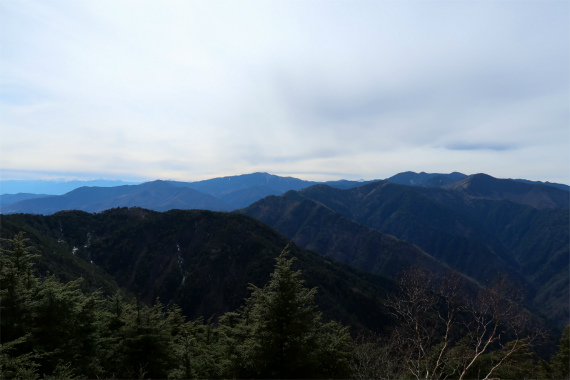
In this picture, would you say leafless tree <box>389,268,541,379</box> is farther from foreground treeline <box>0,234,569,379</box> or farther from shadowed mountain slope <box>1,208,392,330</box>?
shadowed mountain slope <box>1,208,392,330</box>

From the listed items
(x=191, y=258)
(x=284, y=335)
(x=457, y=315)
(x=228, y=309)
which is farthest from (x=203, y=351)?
(x=191, y=258)

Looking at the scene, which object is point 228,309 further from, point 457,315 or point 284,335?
point 457,315

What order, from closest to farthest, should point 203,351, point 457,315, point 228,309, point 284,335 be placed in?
1. point 457,315
2. point 284,335
3. point 203,351
4. point 228,309

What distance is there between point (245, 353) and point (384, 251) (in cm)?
20215

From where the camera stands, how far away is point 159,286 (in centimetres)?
8738

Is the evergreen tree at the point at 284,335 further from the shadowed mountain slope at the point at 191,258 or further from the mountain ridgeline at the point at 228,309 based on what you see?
the shadowed mountain slope at the point at 191,258

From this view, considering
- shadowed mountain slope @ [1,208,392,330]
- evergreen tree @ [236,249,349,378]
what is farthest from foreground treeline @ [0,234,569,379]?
shadowed mountain slope @ [1,208,392,330]

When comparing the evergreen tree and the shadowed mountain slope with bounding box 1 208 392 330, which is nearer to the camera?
the evergreen tree

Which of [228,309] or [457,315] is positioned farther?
[228,309]

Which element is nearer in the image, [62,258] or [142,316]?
[142,316]

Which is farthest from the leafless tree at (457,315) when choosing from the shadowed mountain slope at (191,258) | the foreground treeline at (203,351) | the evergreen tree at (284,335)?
the shadowed mountain slope at (191,258)

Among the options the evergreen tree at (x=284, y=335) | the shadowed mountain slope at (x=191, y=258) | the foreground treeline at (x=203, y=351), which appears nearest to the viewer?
the foreground treeline at (x=203, y=351)

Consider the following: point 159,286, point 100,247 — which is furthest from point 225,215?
point 100,247

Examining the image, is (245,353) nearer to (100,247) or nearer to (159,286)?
(159,286)
